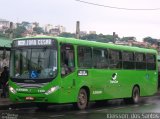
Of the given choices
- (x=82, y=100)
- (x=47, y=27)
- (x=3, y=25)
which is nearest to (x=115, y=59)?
(x=82, y=100)

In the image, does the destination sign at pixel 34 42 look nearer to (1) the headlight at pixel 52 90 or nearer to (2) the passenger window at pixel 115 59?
(1) the headlight at pixel 52 90

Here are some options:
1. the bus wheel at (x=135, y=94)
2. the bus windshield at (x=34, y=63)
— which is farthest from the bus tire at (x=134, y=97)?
A: the bus windshield at (x=34, y=63)

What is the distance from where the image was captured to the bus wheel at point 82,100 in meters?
18.5

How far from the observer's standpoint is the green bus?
55.7ft

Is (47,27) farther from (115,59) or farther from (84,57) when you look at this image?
(84,57)

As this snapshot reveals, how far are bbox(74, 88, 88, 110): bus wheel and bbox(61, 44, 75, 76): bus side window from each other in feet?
4.44

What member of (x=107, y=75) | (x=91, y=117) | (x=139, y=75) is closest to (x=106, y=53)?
(x=107, y=75)

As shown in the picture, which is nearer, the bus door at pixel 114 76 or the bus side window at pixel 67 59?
the bus side window at pixel 67 59

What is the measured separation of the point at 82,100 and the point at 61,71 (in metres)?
2.18

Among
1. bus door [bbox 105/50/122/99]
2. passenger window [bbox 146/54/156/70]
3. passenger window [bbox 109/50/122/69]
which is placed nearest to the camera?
bus door [bbox 105/50/122/99]

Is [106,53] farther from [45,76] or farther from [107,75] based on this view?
[45,76]

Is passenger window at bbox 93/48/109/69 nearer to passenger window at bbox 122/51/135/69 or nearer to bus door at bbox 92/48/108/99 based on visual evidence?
bus door at bbox 92/48/108/99

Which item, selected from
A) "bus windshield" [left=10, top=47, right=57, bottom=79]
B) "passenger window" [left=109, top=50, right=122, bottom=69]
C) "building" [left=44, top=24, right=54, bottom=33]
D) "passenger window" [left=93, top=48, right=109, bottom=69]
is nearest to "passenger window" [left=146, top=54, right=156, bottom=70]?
"passenger window" [left=109, top=50, right=122, bottom=69]

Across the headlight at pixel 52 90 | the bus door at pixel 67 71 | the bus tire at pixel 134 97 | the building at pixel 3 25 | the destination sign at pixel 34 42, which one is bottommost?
the bus tire at pixel 134 97
